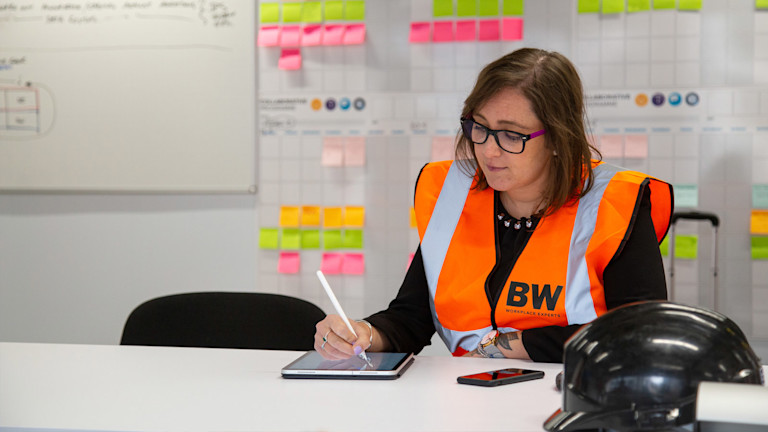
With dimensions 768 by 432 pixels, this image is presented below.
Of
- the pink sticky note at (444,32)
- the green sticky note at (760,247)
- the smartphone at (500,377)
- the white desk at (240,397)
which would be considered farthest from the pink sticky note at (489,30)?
the smartphone at (500,377)

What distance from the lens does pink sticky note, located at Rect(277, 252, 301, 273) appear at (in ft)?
11.0

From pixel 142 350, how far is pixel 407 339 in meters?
0.60

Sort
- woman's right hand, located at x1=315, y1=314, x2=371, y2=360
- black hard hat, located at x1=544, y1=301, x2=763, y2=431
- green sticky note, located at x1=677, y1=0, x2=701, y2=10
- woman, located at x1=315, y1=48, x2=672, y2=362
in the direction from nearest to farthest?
black hard hat, located at x1=544, y1=301, x2=763, y2=431, woman's right hand, located at x1=315, y1=314, x2=371, y2=360, woman, located at x1=315, y1=48, x2=672, y2=362, green sticky note, located at x1=677, y1=0, x2=701, y2=10

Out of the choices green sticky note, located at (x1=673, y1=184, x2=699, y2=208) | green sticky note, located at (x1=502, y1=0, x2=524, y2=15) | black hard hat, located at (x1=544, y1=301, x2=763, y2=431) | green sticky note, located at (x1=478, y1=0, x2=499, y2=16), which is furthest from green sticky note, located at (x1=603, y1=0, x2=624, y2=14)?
black hard hat, located at (x1=544, y1=301, x2=763, y2=431)

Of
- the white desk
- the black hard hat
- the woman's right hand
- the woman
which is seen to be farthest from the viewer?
the woman

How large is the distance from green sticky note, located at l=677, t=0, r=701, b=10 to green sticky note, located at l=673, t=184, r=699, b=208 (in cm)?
71

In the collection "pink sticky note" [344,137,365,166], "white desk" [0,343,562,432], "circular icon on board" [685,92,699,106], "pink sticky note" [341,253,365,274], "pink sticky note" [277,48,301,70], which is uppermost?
"pink sticky note" [277,48,301,70]

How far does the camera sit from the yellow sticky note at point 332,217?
3334 millimetres

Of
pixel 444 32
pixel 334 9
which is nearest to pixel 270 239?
pixel 334 9

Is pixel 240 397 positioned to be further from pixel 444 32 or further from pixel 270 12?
pixel 270 12

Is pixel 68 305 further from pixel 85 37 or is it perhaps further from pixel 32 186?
pixel 85 37

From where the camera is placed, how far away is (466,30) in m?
3.21

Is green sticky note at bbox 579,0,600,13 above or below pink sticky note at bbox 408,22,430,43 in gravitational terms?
above

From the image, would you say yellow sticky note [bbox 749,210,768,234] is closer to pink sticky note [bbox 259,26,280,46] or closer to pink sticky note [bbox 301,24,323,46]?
pink sticky note [bbox 301,24,323,46]
